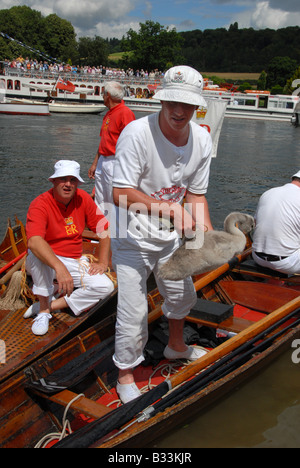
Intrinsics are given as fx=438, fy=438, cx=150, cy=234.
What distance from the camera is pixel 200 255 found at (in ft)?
9.12

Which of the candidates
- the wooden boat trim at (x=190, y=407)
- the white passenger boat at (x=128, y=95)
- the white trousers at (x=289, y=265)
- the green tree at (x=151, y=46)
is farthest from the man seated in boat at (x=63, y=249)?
the green tree at (x=151, y=46)

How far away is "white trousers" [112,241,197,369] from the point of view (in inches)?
114

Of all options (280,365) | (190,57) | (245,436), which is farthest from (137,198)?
(190,57)

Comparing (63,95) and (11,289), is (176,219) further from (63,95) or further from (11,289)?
(63,95)

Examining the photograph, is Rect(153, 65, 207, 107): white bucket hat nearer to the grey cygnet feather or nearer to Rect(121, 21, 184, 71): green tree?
the grey cygnet feather

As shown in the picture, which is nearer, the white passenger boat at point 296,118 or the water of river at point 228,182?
the water of river at point 228,182

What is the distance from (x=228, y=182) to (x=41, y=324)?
1330 cm

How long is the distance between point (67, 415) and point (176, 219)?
159 centimetres

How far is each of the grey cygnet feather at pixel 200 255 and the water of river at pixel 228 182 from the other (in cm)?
115

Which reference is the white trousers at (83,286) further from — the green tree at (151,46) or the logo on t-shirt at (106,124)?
the green tree at (151,46)

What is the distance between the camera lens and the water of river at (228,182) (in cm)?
328

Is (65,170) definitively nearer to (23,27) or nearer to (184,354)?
(184,354)

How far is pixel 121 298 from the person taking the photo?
294 cm

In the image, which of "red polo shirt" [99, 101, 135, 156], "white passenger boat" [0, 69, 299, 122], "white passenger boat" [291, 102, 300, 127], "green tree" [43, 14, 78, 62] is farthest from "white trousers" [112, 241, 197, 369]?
"green tree" [43, 14, 78, 62]
